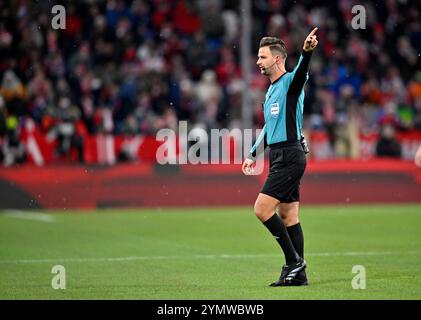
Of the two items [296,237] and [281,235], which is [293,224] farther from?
[281,235]

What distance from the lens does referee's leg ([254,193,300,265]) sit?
32.2 ft

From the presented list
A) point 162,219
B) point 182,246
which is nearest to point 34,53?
point 162,219

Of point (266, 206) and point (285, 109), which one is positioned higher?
point (285, 109)

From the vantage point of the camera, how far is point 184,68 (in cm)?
2556

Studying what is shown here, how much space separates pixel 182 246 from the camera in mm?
14211

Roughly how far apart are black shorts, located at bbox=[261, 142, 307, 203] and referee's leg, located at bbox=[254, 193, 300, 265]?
8 cm

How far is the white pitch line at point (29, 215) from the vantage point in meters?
18.7

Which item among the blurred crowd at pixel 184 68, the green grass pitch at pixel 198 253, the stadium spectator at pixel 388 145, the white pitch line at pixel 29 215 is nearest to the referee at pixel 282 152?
the green grass pitch at pixel 198 253

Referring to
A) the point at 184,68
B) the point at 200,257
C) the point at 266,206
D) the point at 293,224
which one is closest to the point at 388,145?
the point at 184,68

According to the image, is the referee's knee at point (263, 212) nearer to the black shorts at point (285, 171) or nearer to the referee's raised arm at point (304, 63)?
the black shorts at point (285, 171)

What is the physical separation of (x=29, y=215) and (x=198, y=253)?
278 inches

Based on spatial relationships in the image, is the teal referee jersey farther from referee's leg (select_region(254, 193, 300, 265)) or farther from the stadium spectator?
the stadium spectator

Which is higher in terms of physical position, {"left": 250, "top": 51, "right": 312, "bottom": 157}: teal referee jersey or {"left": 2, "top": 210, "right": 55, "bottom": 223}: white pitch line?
{"left": 250, "top": 51, "right": 312, "bottom": 157}: teal referee jersey

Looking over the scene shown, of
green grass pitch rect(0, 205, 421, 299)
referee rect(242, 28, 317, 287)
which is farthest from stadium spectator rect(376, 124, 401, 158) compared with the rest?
referee rect(242, 28, 317, 287)
